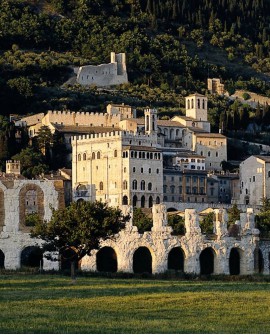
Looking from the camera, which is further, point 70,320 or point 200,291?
point 200,291

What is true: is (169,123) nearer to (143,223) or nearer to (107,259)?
(143,223)

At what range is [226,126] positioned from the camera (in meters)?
152

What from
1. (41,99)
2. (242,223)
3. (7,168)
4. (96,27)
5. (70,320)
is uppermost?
(96,27)

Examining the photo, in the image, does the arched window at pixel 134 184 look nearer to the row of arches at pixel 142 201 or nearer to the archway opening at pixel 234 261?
the row of arches at pixel 142 201

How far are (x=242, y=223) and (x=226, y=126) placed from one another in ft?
237

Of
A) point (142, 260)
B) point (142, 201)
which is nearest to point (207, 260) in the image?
point (142, 260)

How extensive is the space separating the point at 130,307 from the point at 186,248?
1329 inches

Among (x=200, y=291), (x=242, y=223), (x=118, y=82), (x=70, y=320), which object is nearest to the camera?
(x=70, y=320)

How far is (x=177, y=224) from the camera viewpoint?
301 feet

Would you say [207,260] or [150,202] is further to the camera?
[150,202]

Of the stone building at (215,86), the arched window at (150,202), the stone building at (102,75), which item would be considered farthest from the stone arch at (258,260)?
the stone building at (215,86)

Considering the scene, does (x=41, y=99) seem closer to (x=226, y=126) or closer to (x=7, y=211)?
(x=226, y=126)

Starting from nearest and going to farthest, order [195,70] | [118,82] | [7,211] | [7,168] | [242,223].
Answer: [7,211] → [242,223] → [7,168] → [118,82] → [195,70]

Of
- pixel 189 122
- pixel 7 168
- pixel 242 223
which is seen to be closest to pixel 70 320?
pixel 242 223
